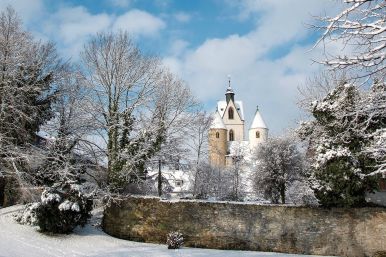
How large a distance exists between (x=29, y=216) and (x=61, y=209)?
6.26ft

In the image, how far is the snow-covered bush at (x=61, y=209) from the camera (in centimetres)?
1714

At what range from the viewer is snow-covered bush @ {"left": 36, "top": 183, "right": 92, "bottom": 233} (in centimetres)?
1714

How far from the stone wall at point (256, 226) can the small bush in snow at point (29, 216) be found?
129 inches

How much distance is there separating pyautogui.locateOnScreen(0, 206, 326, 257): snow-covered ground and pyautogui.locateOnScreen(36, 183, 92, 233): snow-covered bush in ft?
1.32

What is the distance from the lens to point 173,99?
2769cm

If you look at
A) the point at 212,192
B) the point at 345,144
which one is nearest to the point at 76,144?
the point at 345,144

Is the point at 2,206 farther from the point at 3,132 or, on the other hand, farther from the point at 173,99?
the point at 173,99

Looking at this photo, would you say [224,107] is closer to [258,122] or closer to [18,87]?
[258,122]

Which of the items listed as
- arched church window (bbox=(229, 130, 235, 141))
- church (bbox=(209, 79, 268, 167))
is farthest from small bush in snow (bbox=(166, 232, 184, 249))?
arched church window (bbox=(229, 130, 235, 141))

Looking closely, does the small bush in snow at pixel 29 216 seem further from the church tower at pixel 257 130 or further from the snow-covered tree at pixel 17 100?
the church tower at pixel 257 130

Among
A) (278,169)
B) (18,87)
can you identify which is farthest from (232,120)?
(18,87)

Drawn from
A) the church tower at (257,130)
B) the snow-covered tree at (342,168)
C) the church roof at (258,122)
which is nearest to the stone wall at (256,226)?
the snow-covered tree at (342,168)

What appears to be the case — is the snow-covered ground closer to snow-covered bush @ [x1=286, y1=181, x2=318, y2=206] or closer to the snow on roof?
snow-covered bush @ [x1=286, y1=181, x2=318, y2=206]

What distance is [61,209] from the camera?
17.1 meters
